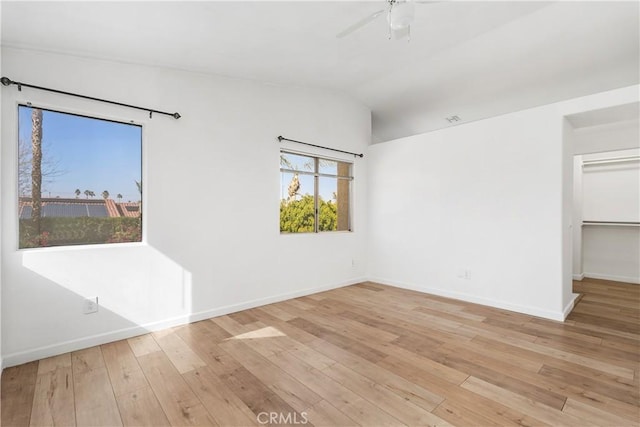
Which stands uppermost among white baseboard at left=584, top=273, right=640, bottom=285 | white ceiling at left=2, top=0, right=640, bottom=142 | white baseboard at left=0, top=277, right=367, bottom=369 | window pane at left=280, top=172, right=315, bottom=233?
white ceiling at left=2, top=0, right=640, bottom=142

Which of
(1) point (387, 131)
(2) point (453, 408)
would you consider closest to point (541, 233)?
(2) point (453, 408)

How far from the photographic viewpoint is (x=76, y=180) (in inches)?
104

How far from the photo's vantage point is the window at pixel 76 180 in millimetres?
2422

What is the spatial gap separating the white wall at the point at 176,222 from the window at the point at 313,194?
196 mm

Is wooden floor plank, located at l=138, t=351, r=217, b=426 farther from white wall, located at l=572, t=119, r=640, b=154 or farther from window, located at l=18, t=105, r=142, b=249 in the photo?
white wall, located at l=572, t=119, r=640, b=154

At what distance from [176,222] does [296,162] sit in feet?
6.10

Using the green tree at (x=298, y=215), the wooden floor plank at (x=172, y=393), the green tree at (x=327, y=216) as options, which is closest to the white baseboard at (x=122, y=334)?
the wooden floor plank at (x=172, y=393)

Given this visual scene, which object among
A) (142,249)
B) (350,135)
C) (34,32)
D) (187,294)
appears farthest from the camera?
(350,135)

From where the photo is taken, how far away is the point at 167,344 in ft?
8.72

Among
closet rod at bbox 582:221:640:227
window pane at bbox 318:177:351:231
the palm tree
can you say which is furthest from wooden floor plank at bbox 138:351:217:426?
closet rod at bbox 582:221:640:227

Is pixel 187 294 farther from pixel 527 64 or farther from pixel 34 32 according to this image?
pixel 527 64

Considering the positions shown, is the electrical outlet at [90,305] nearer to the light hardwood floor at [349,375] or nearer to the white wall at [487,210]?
the light hardwood floor at [349,375]

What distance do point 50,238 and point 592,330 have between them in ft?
16.9

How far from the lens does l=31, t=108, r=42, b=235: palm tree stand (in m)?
2.44
